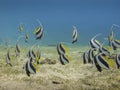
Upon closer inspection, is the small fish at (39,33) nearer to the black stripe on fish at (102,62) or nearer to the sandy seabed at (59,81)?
the sandy seabed at (59,81)

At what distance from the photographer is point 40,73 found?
542 inches

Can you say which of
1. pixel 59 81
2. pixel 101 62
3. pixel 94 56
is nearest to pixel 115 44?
pixel 94 56

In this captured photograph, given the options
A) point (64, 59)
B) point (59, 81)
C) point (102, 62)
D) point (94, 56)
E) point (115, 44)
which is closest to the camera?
point (102, 62)

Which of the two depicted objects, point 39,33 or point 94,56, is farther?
point 39,33

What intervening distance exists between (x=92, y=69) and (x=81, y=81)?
3.24 meters

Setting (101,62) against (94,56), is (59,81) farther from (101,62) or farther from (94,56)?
(101,62)

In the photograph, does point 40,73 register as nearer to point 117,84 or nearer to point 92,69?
point 92,69

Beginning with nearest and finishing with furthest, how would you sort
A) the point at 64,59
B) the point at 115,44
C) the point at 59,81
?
the point at 64,59, the point at 115,44, the point at 59,81

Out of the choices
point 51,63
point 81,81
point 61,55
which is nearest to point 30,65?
point 61,55

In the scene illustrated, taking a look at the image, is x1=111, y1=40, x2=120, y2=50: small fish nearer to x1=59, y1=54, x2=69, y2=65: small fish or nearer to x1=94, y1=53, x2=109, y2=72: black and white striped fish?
x1=59, y1=54, x2=69, y2=65: small fish

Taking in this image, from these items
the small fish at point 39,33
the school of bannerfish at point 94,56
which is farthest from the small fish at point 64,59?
the small fish at point 39,33

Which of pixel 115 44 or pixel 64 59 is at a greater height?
pixel 115 44

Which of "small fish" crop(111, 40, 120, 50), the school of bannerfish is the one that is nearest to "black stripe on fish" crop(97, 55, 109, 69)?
the school of bannerfish

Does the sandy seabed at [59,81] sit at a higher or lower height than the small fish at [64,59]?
lower
